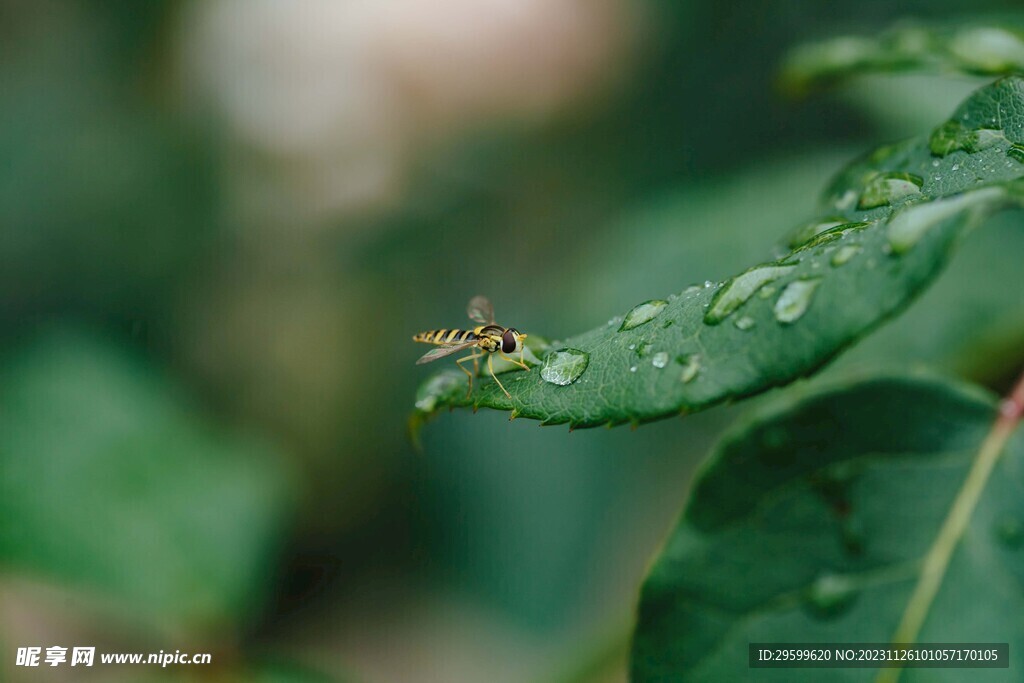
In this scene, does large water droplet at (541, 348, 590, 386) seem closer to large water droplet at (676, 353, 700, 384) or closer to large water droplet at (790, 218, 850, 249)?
large water droplet at (676, 353, 700, 384)

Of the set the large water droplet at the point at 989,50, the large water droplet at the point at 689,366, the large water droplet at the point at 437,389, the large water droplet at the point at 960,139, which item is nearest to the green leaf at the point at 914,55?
the large water droplet at the point at 989,50

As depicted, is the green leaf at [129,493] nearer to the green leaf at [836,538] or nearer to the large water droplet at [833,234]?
the green leaf at [836,538]

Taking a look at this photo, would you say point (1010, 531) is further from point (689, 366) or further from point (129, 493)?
point (129, 493)

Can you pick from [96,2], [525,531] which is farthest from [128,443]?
[96,2]

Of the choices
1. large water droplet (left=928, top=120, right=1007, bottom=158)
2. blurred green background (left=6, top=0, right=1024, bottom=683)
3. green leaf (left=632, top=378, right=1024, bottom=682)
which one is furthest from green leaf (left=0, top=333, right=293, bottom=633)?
large water droplet (left=928, top=120, right=1007, bottom=158)

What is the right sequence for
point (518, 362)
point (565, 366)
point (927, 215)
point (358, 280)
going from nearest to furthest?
point (927, 215), point (565, 366), point (518, 362), point (358, 280)

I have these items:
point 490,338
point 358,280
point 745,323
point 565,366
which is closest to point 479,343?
point 490,338
